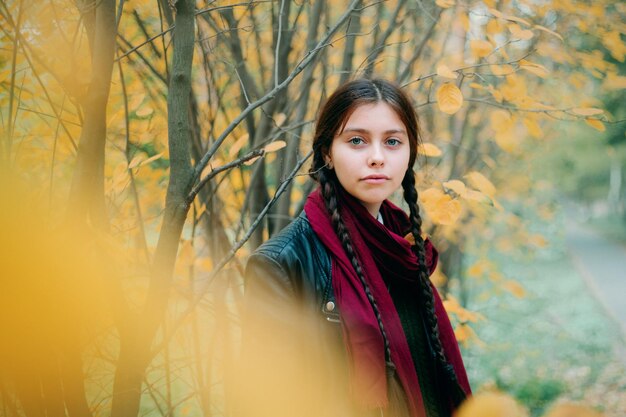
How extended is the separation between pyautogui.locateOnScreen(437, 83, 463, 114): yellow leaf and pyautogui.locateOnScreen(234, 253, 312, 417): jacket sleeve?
0.80m

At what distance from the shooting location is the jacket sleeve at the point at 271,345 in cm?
126

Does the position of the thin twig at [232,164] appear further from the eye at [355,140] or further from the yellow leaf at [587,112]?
the yellow leaf at [587,112]

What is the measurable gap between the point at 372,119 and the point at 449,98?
37cm

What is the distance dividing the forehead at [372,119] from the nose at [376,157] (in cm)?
5

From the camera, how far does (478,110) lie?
14.8 ft

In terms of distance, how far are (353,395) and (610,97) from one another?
11360 mm

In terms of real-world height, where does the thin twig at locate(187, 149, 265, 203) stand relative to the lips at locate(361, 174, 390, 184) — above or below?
above

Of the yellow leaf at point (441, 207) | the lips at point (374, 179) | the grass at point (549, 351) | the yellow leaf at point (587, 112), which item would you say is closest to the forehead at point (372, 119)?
the lips at point (374, 179)

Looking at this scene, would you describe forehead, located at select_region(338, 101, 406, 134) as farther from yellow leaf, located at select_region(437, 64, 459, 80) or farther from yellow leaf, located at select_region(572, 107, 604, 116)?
yellow leaf, located at select_region(572, 107, 604, 116)

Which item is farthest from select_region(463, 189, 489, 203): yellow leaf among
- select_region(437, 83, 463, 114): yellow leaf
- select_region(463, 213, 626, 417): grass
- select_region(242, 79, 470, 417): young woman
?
select_region(463, 213, 626, 417): grass

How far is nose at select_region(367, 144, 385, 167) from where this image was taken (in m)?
1.47

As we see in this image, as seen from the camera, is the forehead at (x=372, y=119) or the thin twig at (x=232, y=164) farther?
the forehead at (x=372, y=119)

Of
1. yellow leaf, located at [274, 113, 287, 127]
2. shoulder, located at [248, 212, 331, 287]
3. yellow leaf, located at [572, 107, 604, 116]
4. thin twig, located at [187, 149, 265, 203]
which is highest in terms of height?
yellow leaf, located at [274, 113, 287, 127]

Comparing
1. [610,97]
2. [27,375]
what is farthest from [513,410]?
[610,97]
